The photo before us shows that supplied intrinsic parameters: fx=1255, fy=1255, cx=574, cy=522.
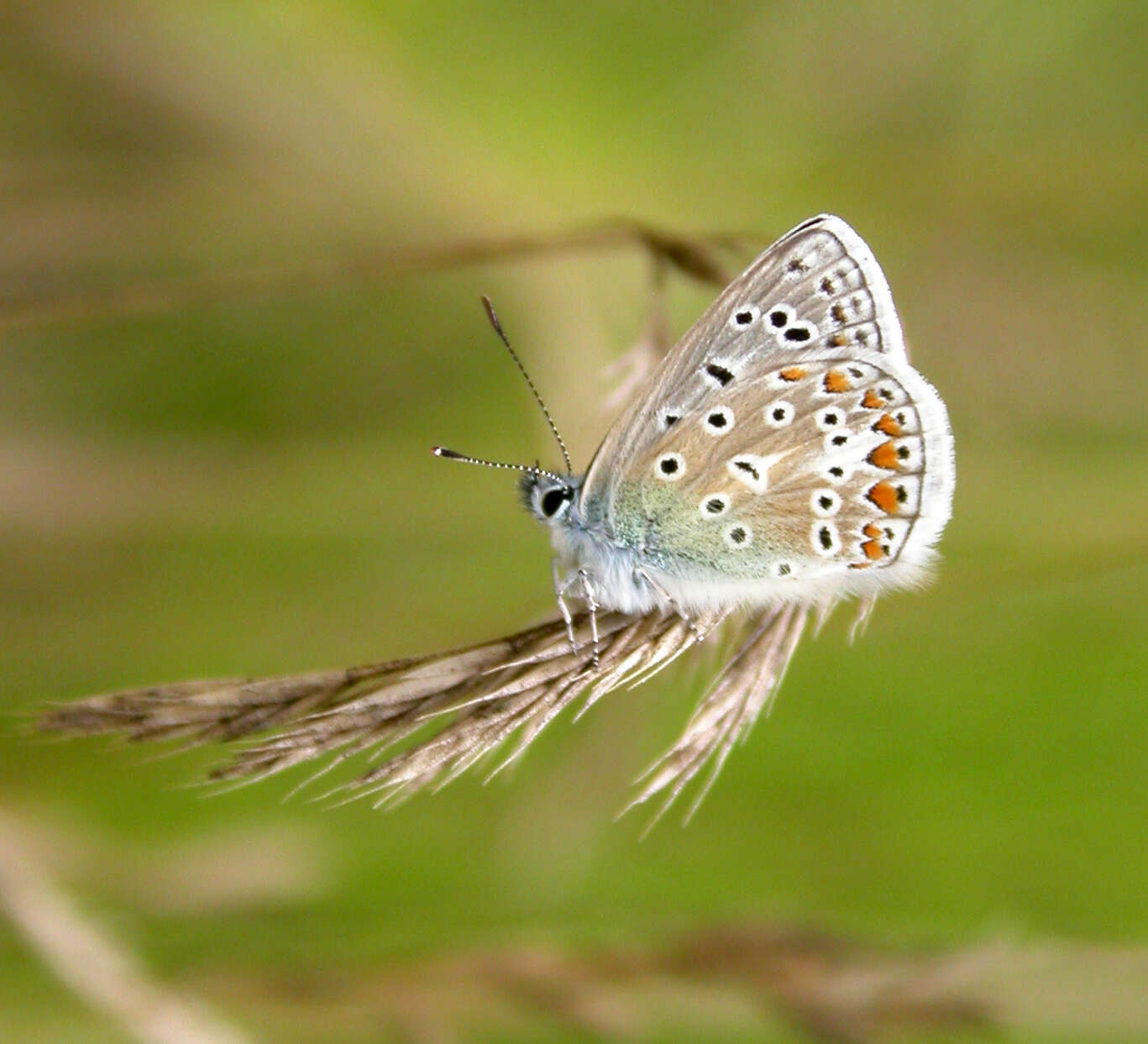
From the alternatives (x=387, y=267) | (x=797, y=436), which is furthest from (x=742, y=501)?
(x=387, y=267)

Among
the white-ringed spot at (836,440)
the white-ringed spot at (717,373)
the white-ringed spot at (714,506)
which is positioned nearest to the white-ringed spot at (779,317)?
the white-ringed spot at (717,373)

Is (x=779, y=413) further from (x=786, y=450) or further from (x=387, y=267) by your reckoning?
(x=387, y=267)

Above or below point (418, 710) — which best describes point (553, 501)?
above

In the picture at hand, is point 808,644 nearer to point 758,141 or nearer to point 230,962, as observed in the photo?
point 230,962

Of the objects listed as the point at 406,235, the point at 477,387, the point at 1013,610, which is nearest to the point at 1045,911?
the point at 1013,610

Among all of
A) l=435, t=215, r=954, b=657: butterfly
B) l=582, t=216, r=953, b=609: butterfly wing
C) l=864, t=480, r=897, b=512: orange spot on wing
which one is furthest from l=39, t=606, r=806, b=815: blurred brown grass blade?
l=864, t=480, r=897, b=512: orange spot on wing

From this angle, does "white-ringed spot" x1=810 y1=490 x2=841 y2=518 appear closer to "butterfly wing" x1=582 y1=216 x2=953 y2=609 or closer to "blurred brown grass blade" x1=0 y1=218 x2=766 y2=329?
"butterfly wing" x1=582 y1=216 x2=953 y2=609
